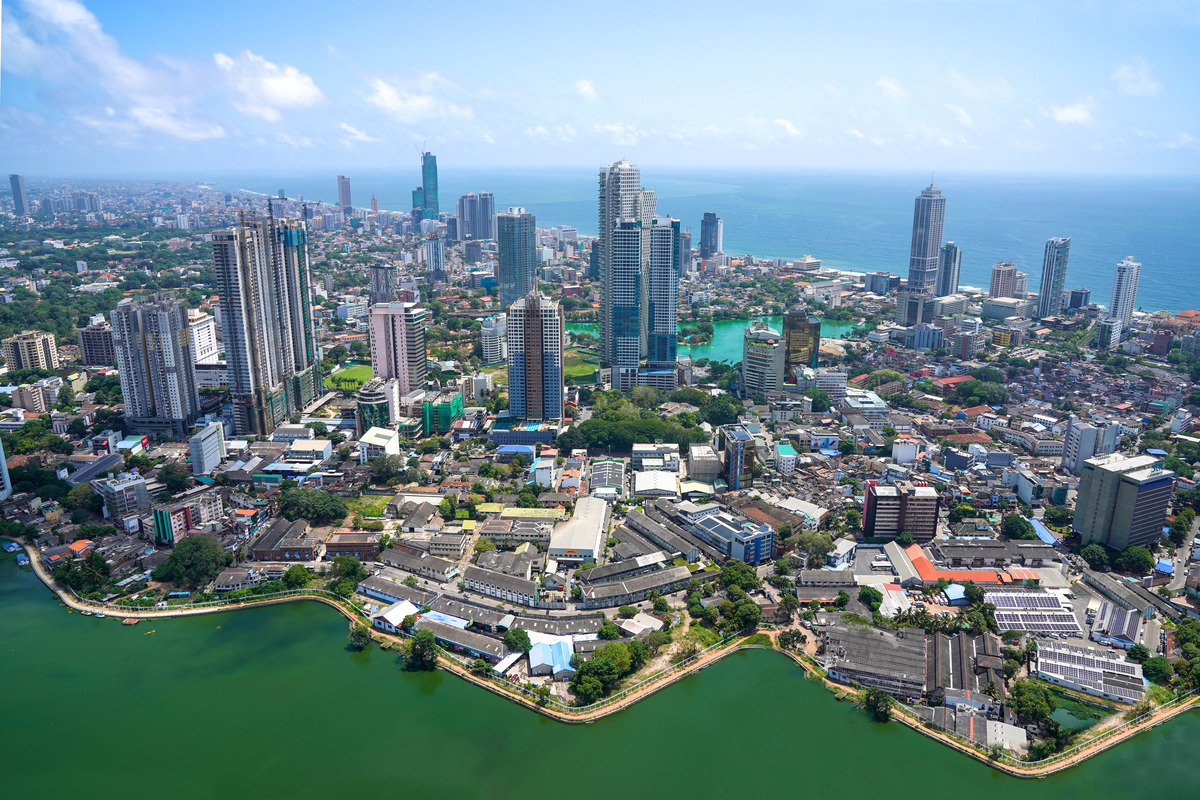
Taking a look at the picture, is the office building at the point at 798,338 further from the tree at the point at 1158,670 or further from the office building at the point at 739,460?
the tree at the point at 1158,670

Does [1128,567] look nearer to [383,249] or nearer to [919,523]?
[919,523]

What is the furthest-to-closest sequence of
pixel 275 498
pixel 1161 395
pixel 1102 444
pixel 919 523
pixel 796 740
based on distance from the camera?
pixel 1161 395, pixel 1102 444, pixel 275 498, pixel 919 523, pixel 796 740

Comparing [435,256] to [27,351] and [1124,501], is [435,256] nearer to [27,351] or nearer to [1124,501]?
[27,351]

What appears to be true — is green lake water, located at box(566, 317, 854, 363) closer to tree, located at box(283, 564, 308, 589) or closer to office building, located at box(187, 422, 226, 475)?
office building, located at box(187, 422, 226, 475)

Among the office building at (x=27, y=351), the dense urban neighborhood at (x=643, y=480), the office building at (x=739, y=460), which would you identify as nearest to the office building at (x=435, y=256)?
the dense urban neighborhood at (x=643, y=480)

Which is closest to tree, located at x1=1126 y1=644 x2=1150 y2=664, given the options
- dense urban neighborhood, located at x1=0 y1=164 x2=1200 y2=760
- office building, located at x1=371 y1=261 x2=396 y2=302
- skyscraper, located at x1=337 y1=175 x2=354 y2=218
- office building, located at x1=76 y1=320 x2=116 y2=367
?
dense urban neighborhood, located at x1=0 y1=164 x2=1200 y2=760

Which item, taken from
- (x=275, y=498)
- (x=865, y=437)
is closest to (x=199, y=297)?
(x=275, y=498)
